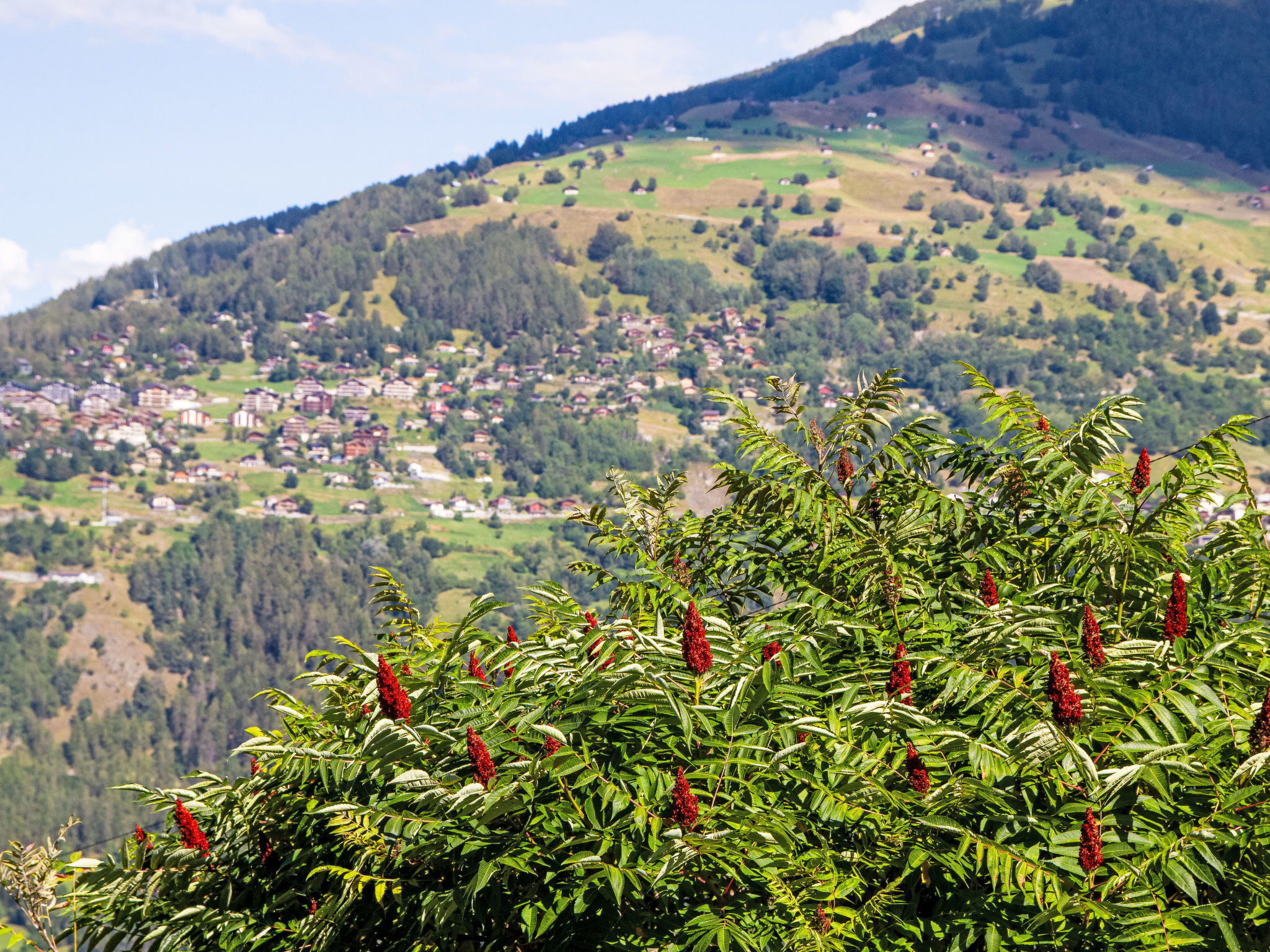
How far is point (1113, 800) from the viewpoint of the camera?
4141 mm

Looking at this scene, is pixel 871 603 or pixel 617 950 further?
pixel 871 603

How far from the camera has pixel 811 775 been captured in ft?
15.0

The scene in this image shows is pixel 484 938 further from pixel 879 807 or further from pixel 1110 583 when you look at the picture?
pixel 1110 583

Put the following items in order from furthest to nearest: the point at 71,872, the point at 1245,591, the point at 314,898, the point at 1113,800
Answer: the point at 71,872
the point at 1245,591
the point at 314,898
the point at 1113,800

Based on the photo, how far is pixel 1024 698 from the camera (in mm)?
4727

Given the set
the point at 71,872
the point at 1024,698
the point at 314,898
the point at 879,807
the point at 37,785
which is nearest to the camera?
the point at 879,807

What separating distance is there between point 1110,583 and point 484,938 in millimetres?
3382

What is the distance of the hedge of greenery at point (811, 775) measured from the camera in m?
4.02

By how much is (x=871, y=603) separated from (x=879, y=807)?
6.36 ft

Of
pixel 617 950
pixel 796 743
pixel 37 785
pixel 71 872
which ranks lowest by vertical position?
pixel 37 785

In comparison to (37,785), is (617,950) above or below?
above

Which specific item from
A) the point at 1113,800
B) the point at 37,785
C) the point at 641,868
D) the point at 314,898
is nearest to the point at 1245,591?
the point at 1113,800

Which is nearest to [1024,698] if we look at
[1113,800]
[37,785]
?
[1113,800]

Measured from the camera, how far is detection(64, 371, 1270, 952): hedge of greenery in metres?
4.02
